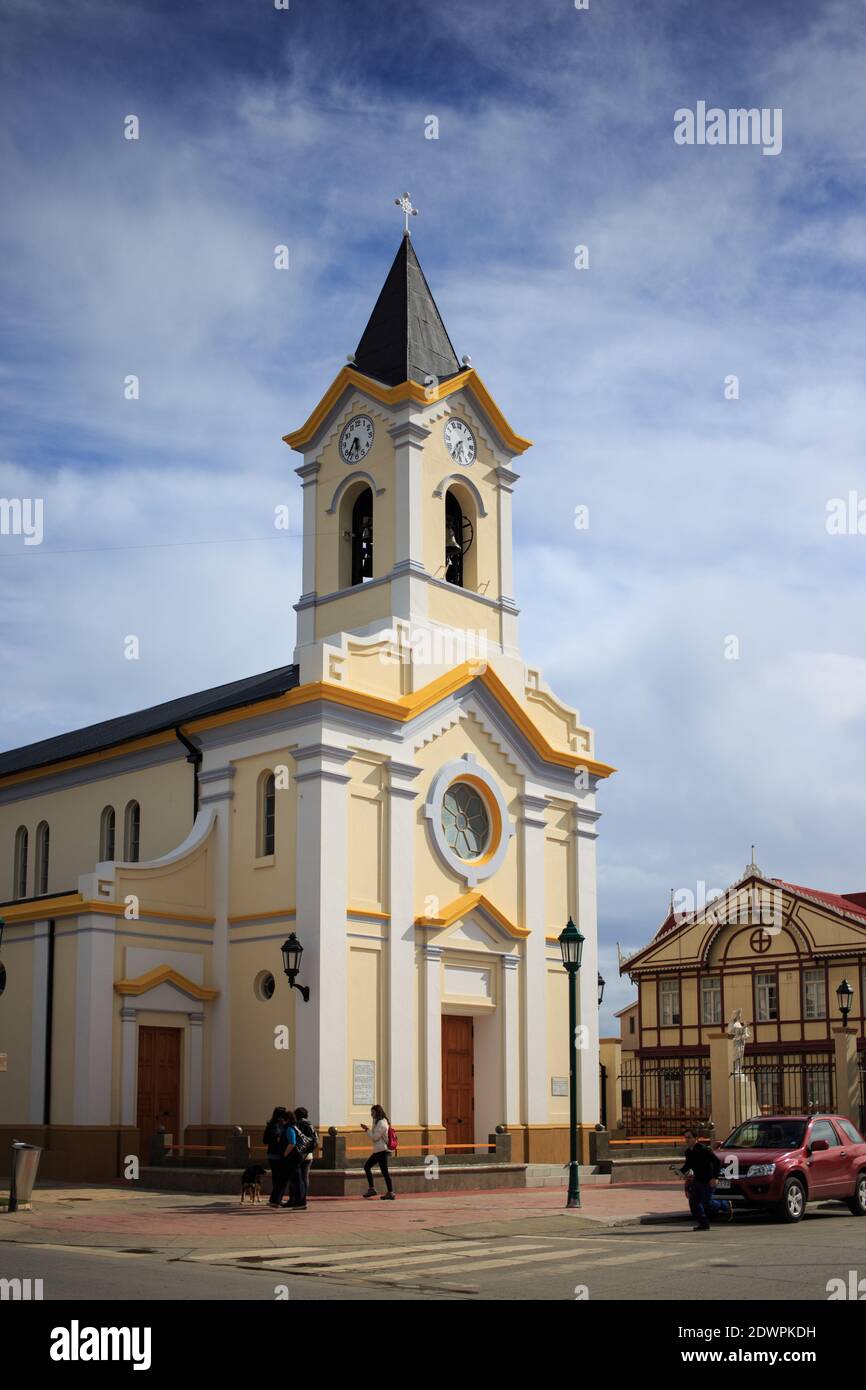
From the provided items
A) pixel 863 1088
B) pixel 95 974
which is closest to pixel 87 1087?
pixel 95 974

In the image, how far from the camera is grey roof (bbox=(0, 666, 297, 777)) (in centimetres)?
3181

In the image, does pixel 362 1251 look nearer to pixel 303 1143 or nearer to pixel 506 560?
pixel 303 1143

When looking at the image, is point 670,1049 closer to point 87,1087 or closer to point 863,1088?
point 863,1088

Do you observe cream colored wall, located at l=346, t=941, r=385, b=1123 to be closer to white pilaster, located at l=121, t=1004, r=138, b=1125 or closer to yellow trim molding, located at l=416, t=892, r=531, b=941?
yellow trim molding, located at l=416, t=892, r=531, b=941

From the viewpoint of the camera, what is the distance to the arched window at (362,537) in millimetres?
33500

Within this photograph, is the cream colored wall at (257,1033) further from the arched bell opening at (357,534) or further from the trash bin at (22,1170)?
the arched bell opening at (357,534)

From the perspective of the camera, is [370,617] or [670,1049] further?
[670,1049]

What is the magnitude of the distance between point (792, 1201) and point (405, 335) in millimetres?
20947

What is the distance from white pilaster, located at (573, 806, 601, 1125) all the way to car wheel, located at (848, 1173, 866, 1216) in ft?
37.0

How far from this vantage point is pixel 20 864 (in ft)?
121

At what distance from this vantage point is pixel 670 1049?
59.8m

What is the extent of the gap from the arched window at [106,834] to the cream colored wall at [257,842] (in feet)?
16.0

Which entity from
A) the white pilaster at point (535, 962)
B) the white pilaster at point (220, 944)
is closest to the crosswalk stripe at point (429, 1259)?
the white pilaster at point (220, 944)
